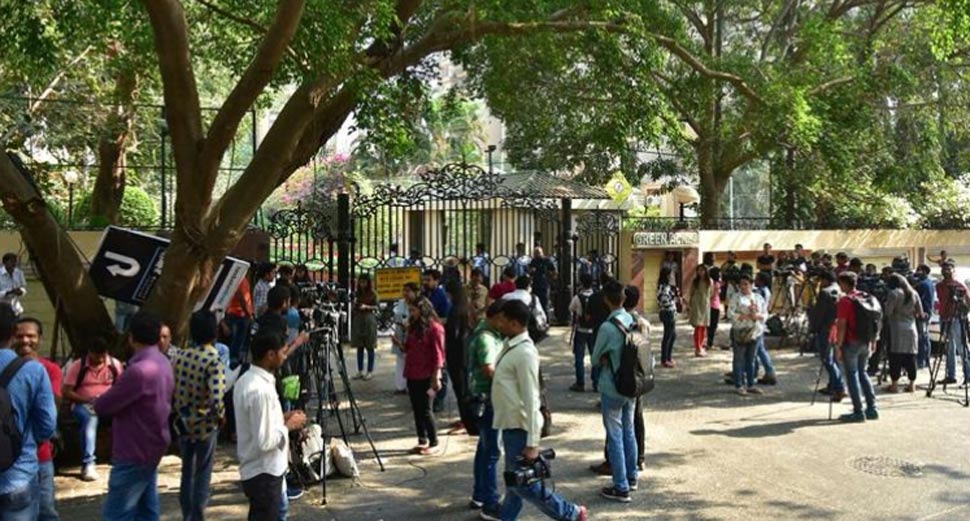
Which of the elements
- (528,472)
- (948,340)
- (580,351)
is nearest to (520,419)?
(528,472)

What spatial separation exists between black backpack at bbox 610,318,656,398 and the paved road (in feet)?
3.00

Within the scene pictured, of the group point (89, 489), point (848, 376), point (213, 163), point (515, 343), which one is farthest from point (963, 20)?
point (89, 489)

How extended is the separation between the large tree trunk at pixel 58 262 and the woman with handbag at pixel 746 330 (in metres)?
6.97

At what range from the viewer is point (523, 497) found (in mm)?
5715

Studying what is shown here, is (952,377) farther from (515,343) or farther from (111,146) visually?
(111,146)

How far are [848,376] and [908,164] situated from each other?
1271cm

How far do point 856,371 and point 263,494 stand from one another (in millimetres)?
6794

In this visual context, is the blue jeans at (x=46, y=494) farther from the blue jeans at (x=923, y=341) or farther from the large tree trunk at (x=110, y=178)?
the large tree trunk at (x=110, y=178)

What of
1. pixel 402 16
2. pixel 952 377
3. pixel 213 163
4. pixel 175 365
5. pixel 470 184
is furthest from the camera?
pixel 470 184

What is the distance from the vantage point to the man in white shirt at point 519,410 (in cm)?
570

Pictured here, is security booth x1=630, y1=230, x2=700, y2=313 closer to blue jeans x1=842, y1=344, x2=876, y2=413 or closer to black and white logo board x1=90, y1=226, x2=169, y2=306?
blue jeans x1=842, y1=344, x2=876, y2=413

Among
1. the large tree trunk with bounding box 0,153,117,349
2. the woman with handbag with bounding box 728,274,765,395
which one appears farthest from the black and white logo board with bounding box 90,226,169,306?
the woman with handbag with bounding box 728,274,765,395

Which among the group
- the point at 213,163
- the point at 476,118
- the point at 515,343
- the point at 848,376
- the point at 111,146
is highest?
the point at 476,118

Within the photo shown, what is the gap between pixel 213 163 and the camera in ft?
26.0
